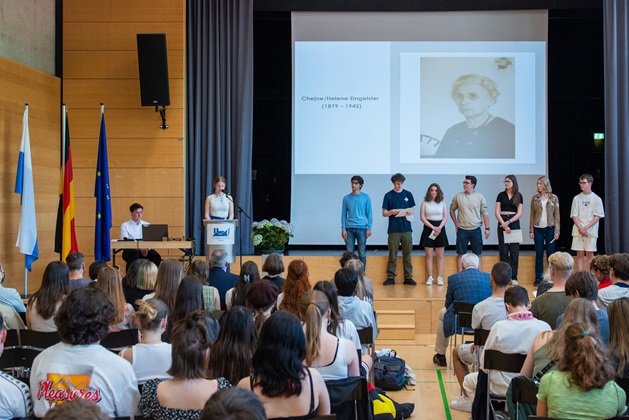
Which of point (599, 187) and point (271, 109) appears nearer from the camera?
point (599, 187)

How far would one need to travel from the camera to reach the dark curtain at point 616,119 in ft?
35.2

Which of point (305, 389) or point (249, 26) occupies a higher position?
point (249, 26)

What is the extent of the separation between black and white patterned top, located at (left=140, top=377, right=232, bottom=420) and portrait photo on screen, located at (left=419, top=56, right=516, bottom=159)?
8.73m

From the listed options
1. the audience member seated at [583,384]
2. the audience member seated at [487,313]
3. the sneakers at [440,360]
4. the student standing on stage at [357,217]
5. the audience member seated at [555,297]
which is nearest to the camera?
the audience member seated at [583,384]

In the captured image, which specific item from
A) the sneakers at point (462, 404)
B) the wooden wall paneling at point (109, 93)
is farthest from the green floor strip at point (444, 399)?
the wooden wall paneling at point (109, 93)

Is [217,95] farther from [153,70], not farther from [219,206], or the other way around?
[219,206]

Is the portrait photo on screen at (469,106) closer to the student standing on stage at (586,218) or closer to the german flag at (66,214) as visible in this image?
the student standing on stage at (586,218)

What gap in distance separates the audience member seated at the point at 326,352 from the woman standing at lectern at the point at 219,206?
20.4 ft

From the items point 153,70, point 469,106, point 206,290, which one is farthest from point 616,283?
point 153,70

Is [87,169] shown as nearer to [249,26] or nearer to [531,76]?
[249,26]

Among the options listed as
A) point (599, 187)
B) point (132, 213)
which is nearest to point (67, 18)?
point (132, 213)

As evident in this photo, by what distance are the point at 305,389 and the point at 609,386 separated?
1.25m

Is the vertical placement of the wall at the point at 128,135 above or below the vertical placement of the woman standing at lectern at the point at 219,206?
above

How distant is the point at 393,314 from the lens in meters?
8.75
